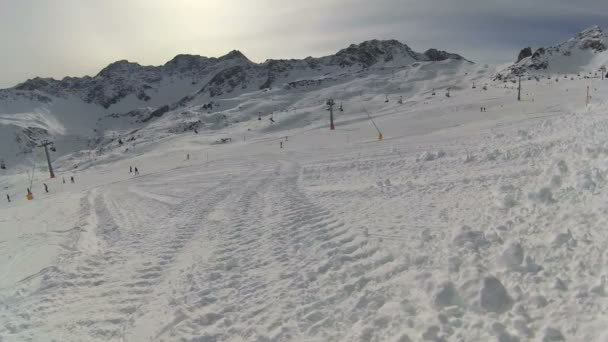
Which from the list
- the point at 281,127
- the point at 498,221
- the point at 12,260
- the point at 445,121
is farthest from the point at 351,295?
the point at 281,127

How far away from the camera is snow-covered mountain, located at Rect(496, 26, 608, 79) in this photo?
126750 mm

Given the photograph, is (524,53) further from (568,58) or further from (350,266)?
(350,266)

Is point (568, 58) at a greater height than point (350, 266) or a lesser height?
greater

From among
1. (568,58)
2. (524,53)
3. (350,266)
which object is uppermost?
(524,53)

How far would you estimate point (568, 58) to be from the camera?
138750 mm

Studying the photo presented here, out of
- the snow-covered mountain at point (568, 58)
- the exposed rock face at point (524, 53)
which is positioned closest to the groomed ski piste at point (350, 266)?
the snow-covered mountain at point (568, 58)

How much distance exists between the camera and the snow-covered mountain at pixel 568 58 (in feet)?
416

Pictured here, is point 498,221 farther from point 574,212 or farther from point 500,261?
point 500,261

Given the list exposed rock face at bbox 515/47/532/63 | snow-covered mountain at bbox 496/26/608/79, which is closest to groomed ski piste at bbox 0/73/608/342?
snow-covered mountain at bbox 496/26/608/79

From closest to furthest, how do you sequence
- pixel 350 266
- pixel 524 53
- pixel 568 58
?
pixel 350 266
pixel 568 58
pixel 524 53

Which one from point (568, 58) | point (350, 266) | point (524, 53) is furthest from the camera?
point (524, 53)

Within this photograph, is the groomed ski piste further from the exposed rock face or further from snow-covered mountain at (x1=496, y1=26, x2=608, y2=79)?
the exposed rock face

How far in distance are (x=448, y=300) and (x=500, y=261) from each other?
4.26 feet

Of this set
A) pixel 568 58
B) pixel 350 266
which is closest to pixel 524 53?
pixel 568 58
